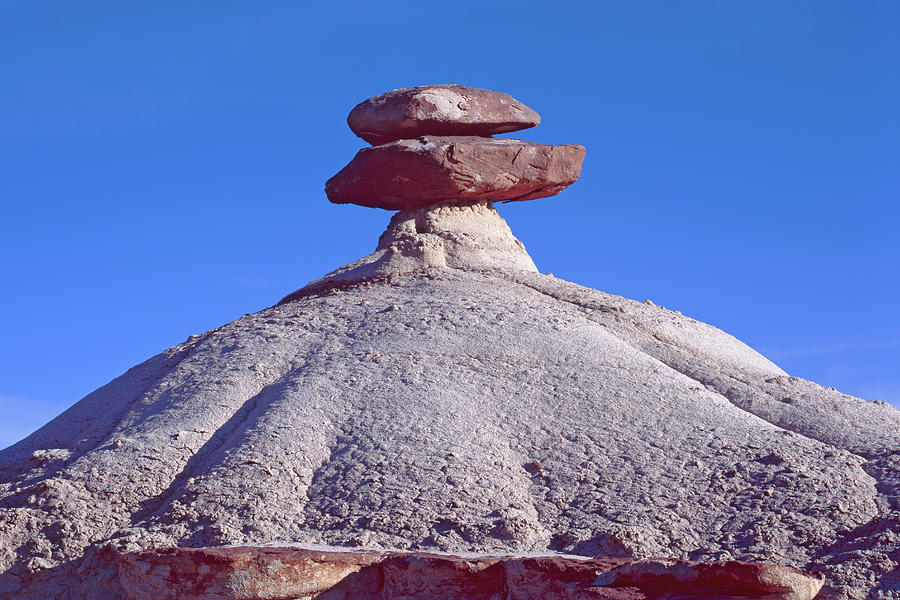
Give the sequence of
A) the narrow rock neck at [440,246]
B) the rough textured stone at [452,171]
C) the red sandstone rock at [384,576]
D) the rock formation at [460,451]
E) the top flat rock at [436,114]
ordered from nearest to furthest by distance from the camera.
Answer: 1. the red sandstone rock at [384,576]
2. the rock formation at [460,451]
3. the narrow rock neck at [440,246]
4. the rough textured stone at [452,171]
5. the top flat rock at [436,114]

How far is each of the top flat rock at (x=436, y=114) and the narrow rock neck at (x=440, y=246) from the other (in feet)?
4.25

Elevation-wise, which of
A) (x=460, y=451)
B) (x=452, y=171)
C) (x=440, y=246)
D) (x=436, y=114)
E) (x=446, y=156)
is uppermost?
(x=436, y=114)

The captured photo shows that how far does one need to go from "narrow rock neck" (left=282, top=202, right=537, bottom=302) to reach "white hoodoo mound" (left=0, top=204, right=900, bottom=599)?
1135 mm

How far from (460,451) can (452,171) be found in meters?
6.86

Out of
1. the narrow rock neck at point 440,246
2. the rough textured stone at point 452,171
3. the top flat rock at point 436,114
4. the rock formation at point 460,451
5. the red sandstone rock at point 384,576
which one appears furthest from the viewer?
the top flat rock at point 436,114

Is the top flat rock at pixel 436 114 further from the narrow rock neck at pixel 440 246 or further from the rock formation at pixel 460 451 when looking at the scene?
the rock formation at pixel 460 451

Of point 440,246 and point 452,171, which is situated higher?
point 452,171

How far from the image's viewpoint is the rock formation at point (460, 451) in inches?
377

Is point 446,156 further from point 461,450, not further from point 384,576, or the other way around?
point 384,576

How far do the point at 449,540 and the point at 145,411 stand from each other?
457cm

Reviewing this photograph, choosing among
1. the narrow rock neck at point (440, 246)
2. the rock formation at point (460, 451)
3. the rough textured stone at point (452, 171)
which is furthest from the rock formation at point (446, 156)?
the rock formation at point (460, 451)

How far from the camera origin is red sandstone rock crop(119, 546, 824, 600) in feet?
25.5

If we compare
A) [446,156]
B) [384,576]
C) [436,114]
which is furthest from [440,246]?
[384,576]

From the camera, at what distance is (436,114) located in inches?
682
